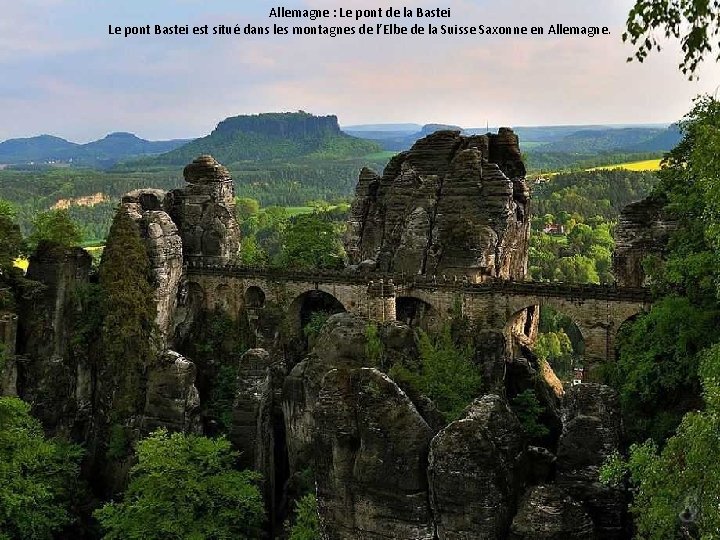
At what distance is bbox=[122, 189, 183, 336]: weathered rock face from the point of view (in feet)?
131

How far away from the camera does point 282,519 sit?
1105 inches

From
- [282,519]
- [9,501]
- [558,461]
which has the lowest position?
[282,519]

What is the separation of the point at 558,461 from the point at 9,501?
19434 mm

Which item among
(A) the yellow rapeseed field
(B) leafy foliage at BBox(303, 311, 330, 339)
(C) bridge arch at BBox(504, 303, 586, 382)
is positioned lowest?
(C) bridge arch at BBox(504, 303, 586, 382)

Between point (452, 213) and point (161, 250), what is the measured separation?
16.5 m

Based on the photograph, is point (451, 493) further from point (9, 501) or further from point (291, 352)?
point (291, 352)

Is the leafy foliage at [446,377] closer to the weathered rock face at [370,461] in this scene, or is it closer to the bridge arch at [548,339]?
the weathered rock face at [370,461]

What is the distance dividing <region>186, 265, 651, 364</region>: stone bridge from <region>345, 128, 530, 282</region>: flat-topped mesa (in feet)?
5.93

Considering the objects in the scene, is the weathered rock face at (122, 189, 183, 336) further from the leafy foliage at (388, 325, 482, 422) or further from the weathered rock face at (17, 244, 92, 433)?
the leafy foliage at (388, 325, 482, 422)

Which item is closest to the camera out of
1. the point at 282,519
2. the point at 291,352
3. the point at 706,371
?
the point at 706,371

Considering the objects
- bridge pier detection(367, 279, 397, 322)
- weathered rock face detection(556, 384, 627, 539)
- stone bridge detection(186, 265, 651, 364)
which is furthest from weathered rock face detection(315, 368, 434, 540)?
stone bridge detection(186, 265, 651, 364)

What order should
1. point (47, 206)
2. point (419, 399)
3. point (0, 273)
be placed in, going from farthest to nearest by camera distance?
point (47, 206) → point (0, 273) → point (419, 399)

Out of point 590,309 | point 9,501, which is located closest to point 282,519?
point 9,501

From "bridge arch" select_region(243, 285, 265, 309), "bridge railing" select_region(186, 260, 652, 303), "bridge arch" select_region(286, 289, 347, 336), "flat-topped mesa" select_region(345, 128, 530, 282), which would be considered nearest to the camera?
"bridge railing" select_region(186, 260, 652, 303)
